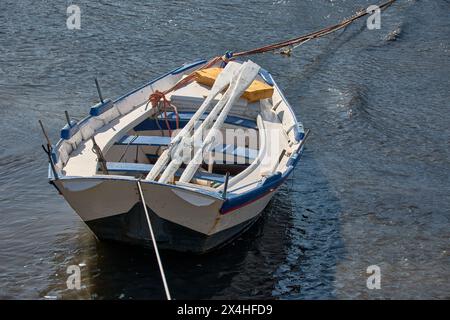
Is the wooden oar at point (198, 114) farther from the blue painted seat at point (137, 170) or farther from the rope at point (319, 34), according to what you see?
the rope at point (319, 34)

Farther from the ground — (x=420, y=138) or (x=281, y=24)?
(x=281, y=24)

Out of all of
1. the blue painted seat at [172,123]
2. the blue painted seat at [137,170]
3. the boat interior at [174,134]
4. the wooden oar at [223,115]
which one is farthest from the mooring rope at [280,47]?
the blue painted seat at [137,170]

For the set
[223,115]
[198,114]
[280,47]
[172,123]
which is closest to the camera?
[223,115]

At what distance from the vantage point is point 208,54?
26.4 metres

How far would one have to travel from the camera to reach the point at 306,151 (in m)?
20.7

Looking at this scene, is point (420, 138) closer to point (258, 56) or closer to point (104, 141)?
point (258, 56)

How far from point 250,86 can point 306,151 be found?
2761mm

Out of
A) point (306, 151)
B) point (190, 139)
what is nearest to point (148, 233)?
point (190, 139)

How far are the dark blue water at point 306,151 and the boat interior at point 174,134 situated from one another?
167 centimetres

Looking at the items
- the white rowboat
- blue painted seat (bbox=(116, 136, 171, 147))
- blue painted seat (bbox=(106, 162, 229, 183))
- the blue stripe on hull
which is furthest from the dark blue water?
blue painted seat (bbox=(116, 136, 171, 147))

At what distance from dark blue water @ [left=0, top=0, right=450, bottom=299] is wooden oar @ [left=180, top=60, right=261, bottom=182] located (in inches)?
68.6

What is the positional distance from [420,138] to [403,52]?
22.0 feet

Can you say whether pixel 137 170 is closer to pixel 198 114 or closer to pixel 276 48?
pixel 198 114
